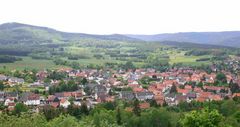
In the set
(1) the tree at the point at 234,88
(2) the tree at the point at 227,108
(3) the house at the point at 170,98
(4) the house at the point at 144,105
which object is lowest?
(3) the house at the point at 170,98

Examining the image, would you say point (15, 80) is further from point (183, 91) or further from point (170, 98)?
point (183, 91)

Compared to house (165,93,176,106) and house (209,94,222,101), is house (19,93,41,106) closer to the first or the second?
house (165,93,176,106)

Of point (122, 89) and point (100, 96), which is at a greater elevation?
point (100, 96)

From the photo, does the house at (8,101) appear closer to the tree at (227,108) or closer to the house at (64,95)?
the house at (64,95)

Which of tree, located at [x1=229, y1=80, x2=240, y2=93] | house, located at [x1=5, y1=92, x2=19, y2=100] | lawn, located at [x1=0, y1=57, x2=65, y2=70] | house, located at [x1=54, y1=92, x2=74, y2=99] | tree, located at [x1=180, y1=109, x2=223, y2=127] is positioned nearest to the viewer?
tree, located at [x1=180, y1=109, x2=223, y2=127]

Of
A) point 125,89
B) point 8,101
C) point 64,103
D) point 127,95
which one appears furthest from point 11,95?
point 125,89

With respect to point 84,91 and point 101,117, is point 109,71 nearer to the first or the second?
point 84,91

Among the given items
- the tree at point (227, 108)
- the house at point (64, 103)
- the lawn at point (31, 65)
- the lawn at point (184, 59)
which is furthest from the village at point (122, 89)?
the lawn at point (184, 59)

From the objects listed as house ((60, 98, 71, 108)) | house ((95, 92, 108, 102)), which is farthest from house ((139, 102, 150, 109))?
house ((60, 98, 71, 108))

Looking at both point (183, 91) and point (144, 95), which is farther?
point (183, 91)
